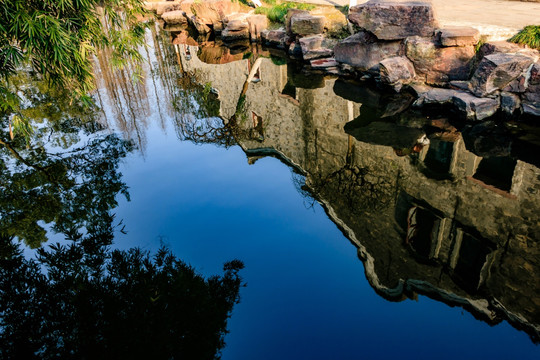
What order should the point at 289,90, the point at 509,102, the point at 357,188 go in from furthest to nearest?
the point at 289,90 → the point at 509,102 → the point at 357,188

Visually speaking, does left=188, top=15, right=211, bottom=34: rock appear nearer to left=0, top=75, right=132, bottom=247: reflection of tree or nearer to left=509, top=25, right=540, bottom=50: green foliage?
left=0, top=75, right=132, bottom=247: reflection of tree

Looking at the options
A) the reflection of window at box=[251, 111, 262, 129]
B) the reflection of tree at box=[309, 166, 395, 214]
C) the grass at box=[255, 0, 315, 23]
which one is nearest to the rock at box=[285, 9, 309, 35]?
the grass at box=[255, 0, 315, 23]

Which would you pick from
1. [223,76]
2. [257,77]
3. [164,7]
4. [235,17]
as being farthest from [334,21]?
[164,7]

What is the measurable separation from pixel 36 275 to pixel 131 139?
14.6 feet

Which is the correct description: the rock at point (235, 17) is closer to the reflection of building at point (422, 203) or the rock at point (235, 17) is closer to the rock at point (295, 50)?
the rock at point (295, 50)

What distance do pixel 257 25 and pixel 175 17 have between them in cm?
852

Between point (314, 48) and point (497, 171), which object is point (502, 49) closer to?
point (497, 171)

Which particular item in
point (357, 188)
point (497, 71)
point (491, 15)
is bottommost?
point (357, 188)

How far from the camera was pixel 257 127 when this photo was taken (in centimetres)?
1059

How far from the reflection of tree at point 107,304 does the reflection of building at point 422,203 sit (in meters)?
2.24

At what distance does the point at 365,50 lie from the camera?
11.0 m

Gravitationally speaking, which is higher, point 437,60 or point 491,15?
point 491,15

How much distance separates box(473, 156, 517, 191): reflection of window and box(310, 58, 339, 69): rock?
6411mm

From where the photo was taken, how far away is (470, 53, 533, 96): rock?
8070 millimetres
